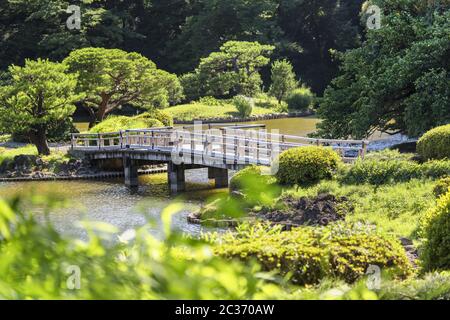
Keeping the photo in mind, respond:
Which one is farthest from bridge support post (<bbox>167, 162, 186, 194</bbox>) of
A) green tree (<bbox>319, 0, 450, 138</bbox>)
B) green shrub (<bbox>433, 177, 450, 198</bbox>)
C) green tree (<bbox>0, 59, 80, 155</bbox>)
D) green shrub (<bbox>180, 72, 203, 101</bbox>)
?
green shrub (<bbox>180, 72, 203, 101</bbox>)

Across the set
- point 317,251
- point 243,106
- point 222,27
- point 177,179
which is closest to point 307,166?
point 177,179

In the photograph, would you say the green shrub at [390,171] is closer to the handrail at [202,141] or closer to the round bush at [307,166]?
the round bush at [307,166]

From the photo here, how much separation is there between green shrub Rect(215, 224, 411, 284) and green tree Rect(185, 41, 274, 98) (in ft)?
162

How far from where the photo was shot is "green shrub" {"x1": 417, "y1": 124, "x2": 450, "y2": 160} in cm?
2195

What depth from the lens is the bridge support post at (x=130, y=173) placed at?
104ft

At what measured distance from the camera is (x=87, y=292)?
3.15 metres

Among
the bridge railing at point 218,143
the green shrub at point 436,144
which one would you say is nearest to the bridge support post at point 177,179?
the bridge railing at point 218,143

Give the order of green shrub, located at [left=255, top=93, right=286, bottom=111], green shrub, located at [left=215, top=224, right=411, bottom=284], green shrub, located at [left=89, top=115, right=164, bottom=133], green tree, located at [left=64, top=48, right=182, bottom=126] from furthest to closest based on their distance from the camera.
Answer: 1. green shrub, located at [left=255, top=93, right=286, bottom=111]
2. green tree, located at [left=64, top=48, right=182, bottom=126]
3. green shrub, located at [left=89, top=115, right=164, bottom=133]
4. green shrub, located at [left=215, top=224, right=411, bottom=284]

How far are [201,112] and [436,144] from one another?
120ft

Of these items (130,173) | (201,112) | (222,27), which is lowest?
(130,173)

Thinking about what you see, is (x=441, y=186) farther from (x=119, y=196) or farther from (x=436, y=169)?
(x=119, y=196)

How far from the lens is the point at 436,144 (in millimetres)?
22172

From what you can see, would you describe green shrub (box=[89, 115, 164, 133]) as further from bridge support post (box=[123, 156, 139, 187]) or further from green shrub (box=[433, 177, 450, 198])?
green shrub (box=[433, 177, 450, 198])

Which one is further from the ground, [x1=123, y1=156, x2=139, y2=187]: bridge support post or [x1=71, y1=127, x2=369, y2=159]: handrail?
[x1=71, y1=127, x2=369, y2=159]: handrail
